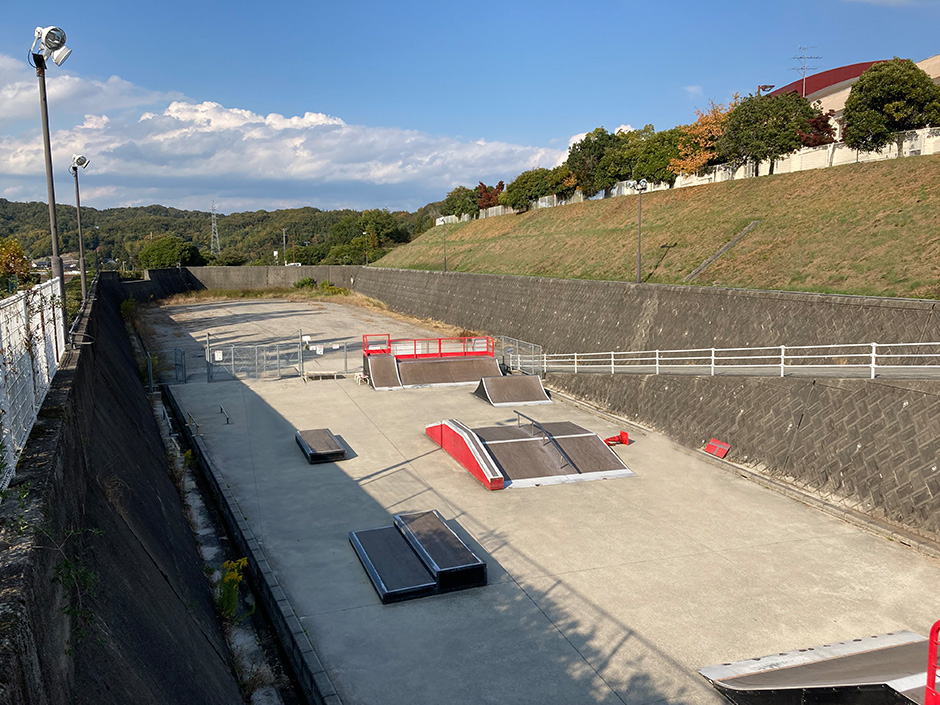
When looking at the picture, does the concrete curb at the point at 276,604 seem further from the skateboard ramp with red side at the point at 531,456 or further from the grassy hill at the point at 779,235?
the grassy hill at the point at 779,235

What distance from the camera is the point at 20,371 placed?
6910 mm

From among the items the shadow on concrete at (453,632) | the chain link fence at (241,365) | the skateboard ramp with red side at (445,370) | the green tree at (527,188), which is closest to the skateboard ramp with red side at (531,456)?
the shadow on concrete at (453,632)

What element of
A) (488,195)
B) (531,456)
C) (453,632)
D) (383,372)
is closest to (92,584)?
(453,632)

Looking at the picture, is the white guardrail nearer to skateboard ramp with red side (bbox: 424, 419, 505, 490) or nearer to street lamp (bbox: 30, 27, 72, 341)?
skateboard ramp with red side (bbox: 424, 419, 505, 490)

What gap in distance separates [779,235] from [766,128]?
1521 cm

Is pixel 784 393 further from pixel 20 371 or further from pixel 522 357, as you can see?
pixel 20 371

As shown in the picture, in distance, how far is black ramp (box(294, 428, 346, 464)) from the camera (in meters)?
18.0

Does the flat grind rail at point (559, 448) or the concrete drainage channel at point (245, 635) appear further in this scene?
the flat grind rail at point (559, 448)

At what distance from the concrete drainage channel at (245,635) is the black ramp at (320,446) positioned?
3068mm

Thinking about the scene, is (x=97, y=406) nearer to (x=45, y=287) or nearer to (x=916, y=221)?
(x=45, y=287)

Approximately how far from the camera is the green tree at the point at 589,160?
6406 centimetres

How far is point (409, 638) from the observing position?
390 inches

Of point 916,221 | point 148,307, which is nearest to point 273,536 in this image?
point 916,221

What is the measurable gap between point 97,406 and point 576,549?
9087 millimetres
